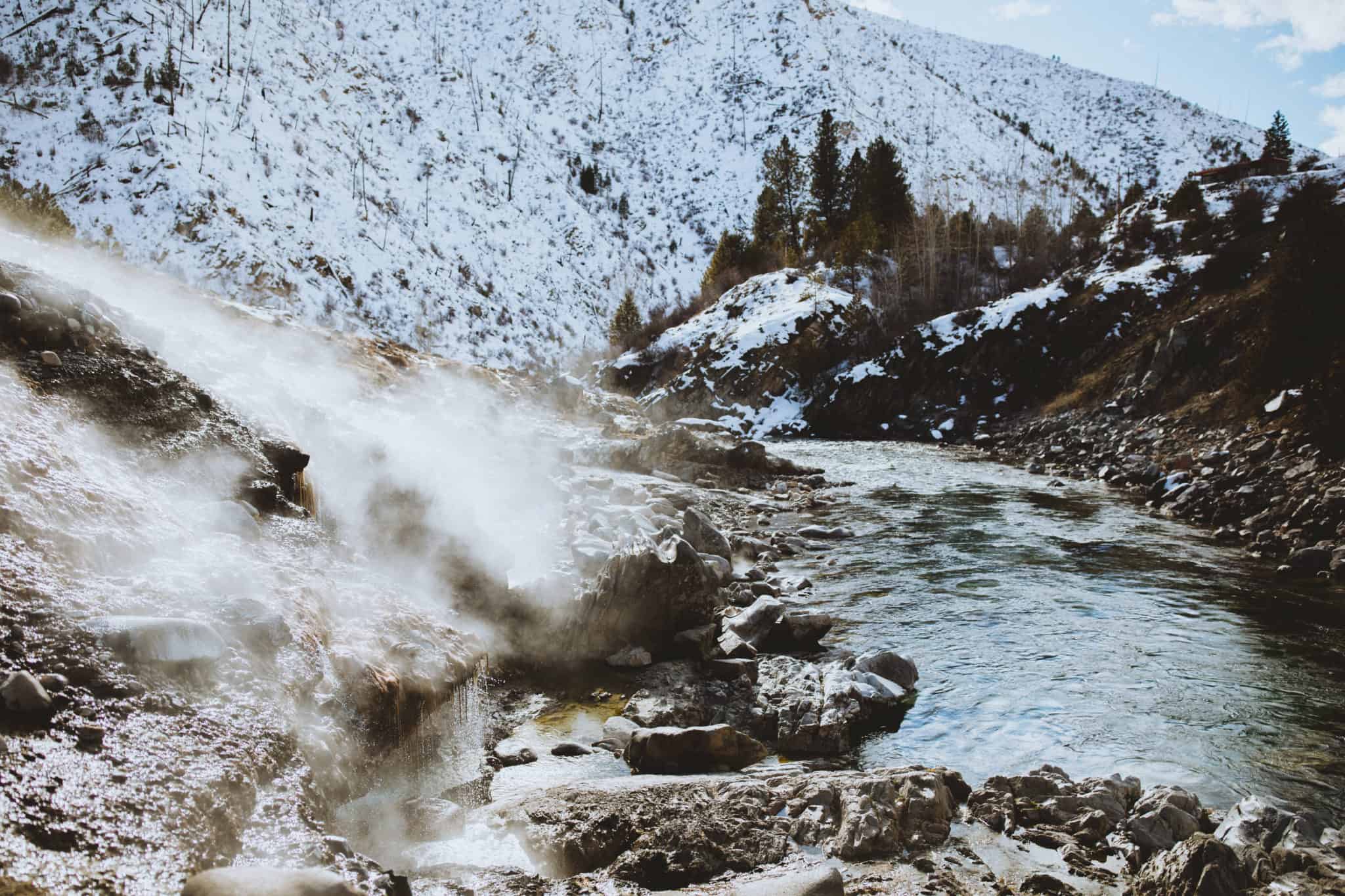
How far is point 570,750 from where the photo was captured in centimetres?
578

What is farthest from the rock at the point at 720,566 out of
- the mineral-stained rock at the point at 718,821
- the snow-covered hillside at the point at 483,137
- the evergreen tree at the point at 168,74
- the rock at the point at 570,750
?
the evergreen tree at the point at 168,74

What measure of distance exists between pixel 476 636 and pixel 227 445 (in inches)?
116

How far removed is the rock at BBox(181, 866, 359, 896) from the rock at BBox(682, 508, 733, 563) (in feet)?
28.1

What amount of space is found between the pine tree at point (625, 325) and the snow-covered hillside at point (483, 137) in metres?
1.75

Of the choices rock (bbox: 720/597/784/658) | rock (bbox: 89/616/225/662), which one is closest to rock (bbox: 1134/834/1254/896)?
rock (bbox: 720/597/784/658)

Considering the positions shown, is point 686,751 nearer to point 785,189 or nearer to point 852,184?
point 852,184

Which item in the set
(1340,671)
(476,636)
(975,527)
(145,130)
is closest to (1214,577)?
(1340,671)

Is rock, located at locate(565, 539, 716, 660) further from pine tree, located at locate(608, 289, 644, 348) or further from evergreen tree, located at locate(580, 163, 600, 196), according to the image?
evergreen tree, located at locate(580, 163, 600, 196)

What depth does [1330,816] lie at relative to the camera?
4.85 m

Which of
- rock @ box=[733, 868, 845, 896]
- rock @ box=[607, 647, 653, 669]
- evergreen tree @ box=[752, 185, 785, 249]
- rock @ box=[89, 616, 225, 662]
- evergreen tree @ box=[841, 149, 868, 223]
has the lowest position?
rock @ box=[607, 647, 653, 669]

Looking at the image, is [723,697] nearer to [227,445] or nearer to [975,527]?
[227,445]

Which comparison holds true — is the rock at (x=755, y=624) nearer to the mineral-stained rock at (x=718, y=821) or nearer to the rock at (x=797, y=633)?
the rock at (x=797, y=633)

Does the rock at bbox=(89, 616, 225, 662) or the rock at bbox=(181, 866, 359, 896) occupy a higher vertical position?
the rock at bbox=(89, 616, 225, 662)

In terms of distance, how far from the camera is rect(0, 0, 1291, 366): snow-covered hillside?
28.8 meters
